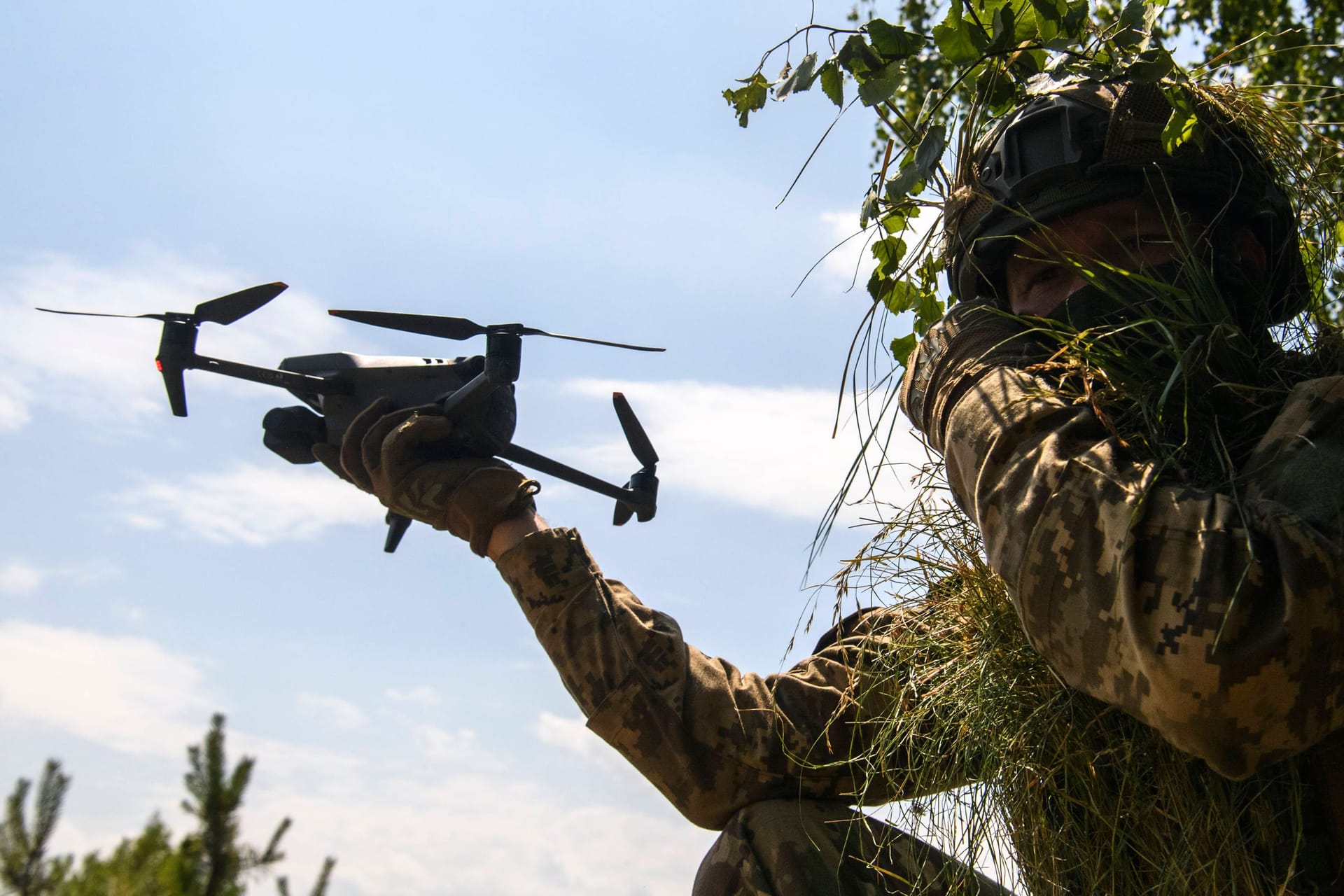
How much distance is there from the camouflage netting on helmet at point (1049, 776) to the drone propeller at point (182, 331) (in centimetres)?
251

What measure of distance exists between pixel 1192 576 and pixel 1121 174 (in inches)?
48.1

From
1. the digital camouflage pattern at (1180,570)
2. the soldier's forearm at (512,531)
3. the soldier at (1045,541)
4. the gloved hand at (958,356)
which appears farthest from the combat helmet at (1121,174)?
the soldier's forearm at (512,531)

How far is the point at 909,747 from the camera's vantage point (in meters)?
2.31

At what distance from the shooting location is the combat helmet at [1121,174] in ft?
8.61

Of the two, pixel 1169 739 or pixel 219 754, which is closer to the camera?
pixel 1169 739

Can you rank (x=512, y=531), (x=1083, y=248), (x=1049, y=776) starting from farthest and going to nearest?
1. (x=512, y=531)
2. (x=1083, y=248)
3. (x=1049, y=776)

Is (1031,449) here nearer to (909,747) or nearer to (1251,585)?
(1251,585)

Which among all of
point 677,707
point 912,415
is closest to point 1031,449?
point 912,415

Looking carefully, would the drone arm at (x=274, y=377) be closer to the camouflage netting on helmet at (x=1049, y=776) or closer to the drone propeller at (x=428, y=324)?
the drone propeller at (x=428, y=324)

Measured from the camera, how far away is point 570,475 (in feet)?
14.0

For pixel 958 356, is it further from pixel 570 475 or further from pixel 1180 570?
pixel 570 475

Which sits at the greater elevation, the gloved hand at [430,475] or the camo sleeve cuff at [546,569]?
the gloved hand at [430,475]

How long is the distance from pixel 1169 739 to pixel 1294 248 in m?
1.29

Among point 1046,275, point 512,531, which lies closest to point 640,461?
point 512,531
